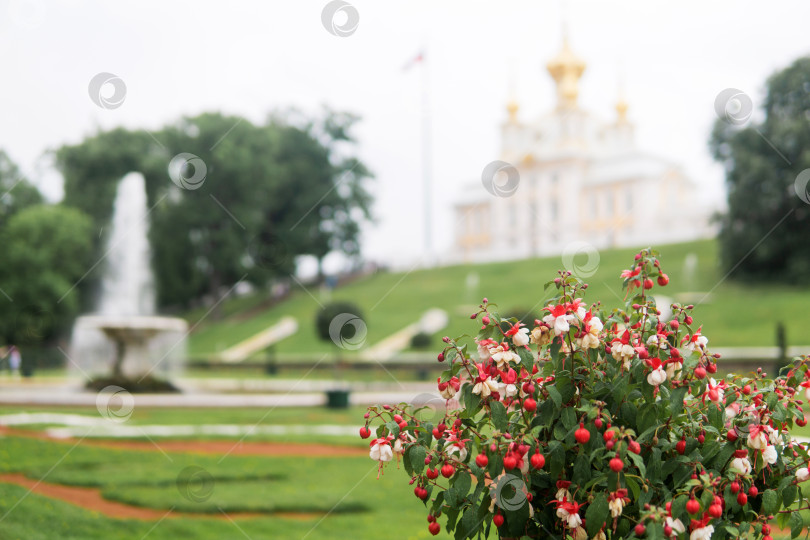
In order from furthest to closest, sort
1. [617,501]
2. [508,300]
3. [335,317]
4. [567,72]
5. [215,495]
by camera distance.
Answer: [567,72] → [508,300] → [335,317] → [215,495] → [617,501]

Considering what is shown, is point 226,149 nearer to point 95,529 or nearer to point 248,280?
point 248,280

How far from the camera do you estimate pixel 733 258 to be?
112 ft

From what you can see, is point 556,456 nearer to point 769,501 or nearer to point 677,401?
point 677,401

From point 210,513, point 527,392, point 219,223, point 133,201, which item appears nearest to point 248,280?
point 219,223

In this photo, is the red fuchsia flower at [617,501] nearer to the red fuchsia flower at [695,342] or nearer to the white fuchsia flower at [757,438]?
the white fuchsia flower at [757,438]

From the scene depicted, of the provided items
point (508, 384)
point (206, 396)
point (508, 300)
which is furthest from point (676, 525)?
point (508, 300)

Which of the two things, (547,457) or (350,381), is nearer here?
(547,457)

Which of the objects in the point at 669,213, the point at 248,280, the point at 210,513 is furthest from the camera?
the point at 669,213

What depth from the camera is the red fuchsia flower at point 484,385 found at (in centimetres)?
285

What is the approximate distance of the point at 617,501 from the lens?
101 inches

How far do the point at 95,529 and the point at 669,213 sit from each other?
5038 cm

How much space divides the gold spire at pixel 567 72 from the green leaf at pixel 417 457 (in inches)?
2408

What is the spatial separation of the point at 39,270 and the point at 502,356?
3834cm

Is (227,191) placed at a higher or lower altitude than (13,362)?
higher
